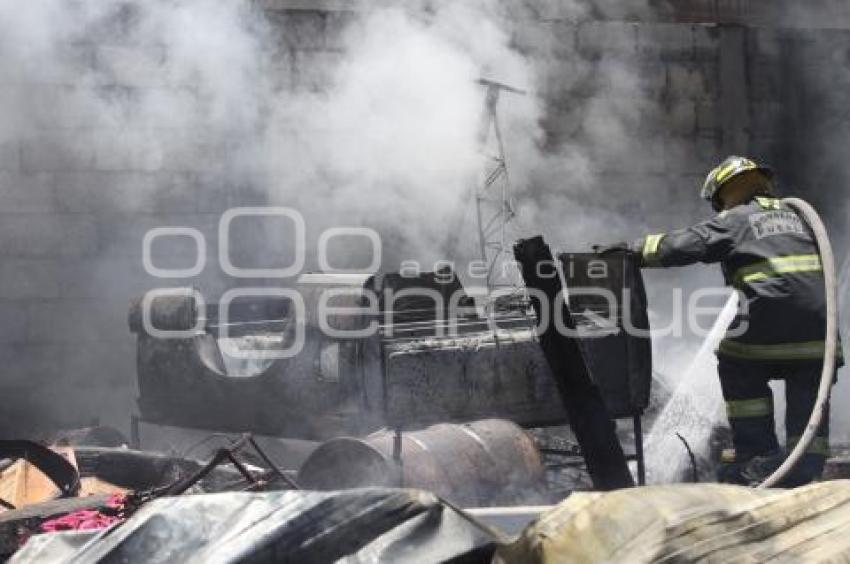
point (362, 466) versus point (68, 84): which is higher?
point (68, 84)

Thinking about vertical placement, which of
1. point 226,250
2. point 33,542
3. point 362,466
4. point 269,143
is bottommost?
point 362,466

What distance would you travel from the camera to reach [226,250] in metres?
7.84

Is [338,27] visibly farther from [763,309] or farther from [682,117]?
[763,309]

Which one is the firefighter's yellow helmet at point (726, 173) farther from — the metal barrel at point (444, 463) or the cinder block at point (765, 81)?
the cinder block at point (765, 81)

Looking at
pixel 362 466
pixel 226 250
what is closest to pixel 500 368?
pixel 362 466

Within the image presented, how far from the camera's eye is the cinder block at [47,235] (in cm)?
749

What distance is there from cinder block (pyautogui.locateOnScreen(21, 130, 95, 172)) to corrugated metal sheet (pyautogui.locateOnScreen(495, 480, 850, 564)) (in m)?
6.48

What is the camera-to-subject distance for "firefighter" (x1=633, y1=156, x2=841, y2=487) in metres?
3.69

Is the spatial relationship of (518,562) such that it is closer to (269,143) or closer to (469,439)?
(469,439)

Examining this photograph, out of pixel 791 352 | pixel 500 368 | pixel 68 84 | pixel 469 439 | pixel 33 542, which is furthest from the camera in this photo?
pixel 68 84

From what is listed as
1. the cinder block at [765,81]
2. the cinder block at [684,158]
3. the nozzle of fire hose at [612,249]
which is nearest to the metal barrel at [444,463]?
the nozzle of fire hose at [612,249]

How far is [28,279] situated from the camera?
754cm

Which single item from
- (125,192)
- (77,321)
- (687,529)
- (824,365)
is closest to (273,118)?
(125,192)

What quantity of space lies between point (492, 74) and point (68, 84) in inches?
133
